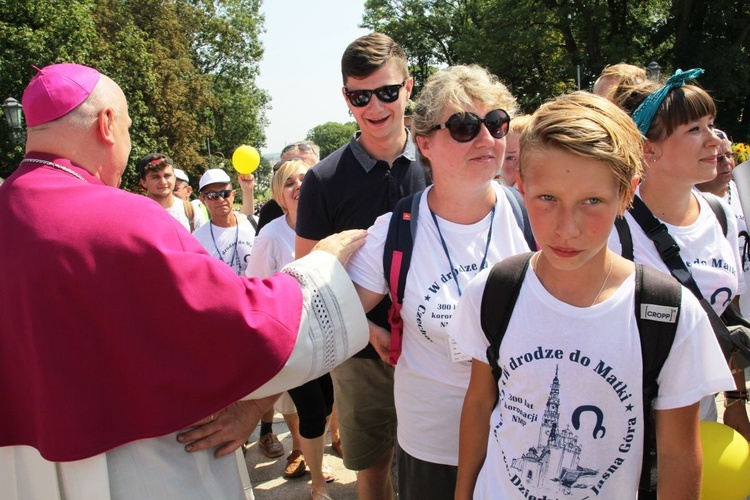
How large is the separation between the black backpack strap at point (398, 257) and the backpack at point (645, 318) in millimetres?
424

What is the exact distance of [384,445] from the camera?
9.39 ft

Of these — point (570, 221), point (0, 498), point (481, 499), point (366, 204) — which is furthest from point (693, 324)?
point (0, 498)

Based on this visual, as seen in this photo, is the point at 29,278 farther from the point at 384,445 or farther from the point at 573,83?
the point at 573,83

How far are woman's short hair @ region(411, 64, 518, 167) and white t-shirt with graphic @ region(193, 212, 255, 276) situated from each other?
2.82m

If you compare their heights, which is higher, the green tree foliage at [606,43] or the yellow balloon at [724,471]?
the green tree foliage at [606,43]

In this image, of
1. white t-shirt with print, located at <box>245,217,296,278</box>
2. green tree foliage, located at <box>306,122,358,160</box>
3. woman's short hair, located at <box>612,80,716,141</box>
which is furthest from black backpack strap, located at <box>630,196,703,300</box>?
green tree foliage, located at <box>306,122,358,160</box>

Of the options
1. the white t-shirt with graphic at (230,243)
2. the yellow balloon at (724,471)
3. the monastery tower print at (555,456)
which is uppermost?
the white t-shirt with graphic at (230,243)

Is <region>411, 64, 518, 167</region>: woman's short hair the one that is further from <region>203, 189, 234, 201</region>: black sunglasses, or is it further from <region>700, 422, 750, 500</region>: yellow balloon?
<region>203, 189, 234, 201</region>: black sunglasses

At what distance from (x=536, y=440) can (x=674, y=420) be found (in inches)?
13.6

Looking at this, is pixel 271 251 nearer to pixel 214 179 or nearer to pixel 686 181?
pixel 214 179

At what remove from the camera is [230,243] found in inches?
187

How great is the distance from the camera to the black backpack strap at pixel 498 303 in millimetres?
1608

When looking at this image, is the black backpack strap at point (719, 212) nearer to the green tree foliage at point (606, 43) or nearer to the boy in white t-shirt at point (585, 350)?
the boy in white t-shirt at point (585, 350)

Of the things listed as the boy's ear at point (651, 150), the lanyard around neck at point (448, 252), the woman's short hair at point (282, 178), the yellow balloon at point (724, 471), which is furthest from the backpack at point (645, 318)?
the woman's short hair at point (282, 178)
